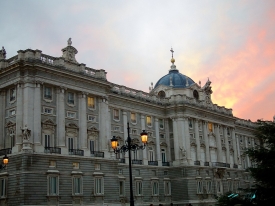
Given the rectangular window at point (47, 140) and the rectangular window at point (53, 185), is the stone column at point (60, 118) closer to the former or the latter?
the rectangular window at point (47, 140)

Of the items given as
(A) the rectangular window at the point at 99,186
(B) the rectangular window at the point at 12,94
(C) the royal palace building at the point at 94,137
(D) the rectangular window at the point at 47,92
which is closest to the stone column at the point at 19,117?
(C) the royal palace building at the point at 94,137

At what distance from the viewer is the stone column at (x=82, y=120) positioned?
45.5 meters

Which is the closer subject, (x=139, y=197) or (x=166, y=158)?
(x=139, y=197)

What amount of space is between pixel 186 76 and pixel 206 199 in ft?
70.2

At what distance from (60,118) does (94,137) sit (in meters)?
5.56

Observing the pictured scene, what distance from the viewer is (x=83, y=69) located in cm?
4775

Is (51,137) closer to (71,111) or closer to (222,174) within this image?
(71,111)

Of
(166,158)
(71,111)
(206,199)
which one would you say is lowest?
(206,199)

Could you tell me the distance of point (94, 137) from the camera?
47531mm

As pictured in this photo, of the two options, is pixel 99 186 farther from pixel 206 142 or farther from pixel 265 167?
pixel 265 167

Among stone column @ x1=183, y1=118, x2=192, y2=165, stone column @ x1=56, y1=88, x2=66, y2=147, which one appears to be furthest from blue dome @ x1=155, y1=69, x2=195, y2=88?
stone column @ x1=56, y1=88, x2=66, y2=147

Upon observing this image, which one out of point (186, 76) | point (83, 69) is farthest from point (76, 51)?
point (186, 76)

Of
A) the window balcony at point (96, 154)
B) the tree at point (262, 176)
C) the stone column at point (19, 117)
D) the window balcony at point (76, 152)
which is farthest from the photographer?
the window balcony at point (96, 154)

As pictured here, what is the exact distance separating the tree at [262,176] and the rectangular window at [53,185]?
23.0m
